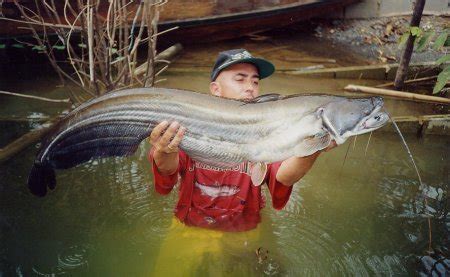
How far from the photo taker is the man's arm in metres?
2.33

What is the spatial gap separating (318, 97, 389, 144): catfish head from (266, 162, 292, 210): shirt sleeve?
30.9 inches

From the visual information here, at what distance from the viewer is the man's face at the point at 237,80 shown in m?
2.79

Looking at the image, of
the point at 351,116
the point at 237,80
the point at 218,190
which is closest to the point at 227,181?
the point at 218,190

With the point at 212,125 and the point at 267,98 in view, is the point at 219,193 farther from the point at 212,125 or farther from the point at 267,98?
the point at 267,98

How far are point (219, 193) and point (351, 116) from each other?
125 centimetres

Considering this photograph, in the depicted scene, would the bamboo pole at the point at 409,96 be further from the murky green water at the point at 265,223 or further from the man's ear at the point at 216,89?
the man's ear at the point at 216,89

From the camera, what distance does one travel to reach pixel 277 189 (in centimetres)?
275

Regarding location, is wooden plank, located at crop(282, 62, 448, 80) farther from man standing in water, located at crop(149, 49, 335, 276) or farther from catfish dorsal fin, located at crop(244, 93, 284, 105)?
catfish dorsal fin, located at crop(244, 93, 284, 105)

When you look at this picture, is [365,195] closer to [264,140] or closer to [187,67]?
[264,140]

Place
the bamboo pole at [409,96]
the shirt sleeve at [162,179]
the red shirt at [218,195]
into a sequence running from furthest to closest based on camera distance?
1. the bamboo pole at [409,96]
2. the red shirt at [218,195]
3. the shirt sleeve at [162,179]

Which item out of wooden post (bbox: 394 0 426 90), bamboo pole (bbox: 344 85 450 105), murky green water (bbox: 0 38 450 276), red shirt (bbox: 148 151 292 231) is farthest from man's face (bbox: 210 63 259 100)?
wooden post (bbox: 394 0 426 90)

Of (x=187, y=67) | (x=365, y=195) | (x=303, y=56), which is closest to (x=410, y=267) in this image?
(x=365, y=195)

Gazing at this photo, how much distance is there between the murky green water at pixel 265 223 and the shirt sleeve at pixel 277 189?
1.59 feet

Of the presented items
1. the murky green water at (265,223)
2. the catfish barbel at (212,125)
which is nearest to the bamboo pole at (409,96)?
the murky green water at (265,223)
